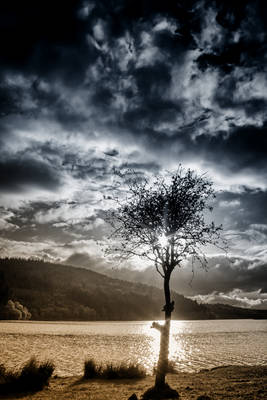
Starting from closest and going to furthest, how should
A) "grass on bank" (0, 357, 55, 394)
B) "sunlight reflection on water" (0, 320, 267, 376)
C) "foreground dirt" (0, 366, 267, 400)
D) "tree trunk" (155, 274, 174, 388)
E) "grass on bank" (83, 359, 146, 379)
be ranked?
"foreground dirt" (0, 366, 267, 400) → "tree trunk" (155, 274, 174, 388) → "grass on bank" (0, 357, 55, 394) → "grass on bank" (83, 359, 146, 379) → "sunlight reflection on water" (0, 320, 267, 376)

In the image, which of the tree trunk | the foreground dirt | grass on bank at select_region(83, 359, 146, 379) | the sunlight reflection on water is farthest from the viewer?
the sunlight reflection on water

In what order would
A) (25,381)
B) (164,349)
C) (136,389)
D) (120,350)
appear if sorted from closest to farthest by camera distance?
(164,349) → (25,381) → (136,389) → (120,350)

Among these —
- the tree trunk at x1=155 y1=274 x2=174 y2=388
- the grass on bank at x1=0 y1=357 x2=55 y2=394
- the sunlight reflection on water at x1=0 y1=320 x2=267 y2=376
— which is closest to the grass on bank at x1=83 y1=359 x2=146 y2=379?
the sunlight reflection on water at x1=0 y1=320 x2=267 y2=376

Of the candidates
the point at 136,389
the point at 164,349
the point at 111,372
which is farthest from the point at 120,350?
the point at 164,349

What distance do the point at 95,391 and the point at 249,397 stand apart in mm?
5711

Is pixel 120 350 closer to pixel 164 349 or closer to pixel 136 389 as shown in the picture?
pixel 136 389

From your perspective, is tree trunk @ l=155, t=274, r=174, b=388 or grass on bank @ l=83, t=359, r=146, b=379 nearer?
tree trunk @ l=155, t=274, r=174, b=388

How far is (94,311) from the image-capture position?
186 metres

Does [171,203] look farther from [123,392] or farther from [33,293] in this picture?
[33,293]

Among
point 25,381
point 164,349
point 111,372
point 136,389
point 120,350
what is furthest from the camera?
point 120,350

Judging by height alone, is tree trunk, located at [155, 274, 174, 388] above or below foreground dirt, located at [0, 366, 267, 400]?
above

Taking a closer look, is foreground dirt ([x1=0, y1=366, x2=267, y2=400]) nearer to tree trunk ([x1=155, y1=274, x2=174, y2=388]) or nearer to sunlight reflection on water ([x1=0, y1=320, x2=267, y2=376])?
tree trunk ([x1=155, y1=274, x2=174, y2=388])

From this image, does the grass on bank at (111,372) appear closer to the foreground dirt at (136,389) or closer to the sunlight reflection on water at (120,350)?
the foreground dirt at (136,389)

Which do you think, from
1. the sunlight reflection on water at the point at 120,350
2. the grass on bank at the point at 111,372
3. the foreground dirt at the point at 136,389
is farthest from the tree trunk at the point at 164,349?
the sunlight reflection on water at the point at 120,350
